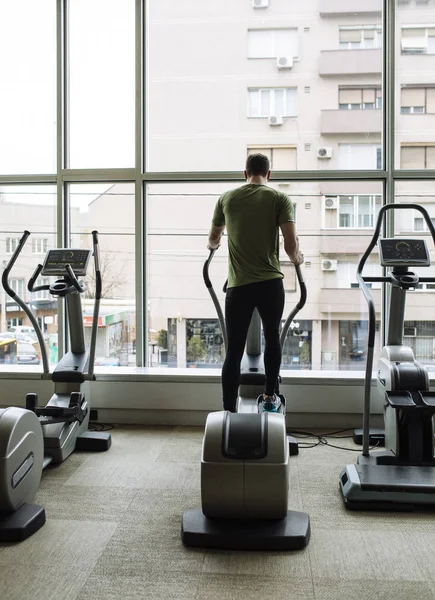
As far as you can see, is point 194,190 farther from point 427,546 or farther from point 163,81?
point 427,546

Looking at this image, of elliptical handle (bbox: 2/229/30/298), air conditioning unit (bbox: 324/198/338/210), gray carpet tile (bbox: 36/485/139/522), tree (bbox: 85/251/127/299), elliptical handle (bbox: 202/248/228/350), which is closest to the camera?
gray carpet tile (bbox: 36/485/139/522)

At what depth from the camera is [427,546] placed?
2697 mm

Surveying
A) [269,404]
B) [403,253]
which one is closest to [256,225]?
[403,253]

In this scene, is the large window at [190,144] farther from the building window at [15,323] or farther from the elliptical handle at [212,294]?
the elliptical handle at [212,294]

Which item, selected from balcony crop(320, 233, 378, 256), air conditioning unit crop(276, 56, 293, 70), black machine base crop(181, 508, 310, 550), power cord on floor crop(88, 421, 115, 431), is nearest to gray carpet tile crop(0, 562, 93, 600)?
black machine base crop(181, 508, 310, 550)

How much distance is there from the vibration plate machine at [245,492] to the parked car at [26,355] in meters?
3.04

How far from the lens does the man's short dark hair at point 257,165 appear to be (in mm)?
3783

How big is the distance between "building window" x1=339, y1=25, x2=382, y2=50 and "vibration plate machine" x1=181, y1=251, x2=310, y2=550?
3.54 m

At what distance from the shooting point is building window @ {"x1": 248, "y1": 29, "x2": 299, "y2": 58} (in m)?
4.92

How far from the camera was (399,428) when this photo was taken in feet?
11.2

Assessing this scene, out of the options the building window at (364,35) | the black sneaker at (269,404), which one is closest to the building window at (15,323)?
the black sneaker at (269,404)

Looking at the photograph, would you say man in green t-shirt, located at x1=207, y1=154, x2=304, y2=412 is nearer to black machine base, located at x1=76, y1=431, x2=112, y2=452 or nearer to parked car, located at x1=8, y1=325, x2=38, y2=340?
black machine base, located at x1=76, y1=431, x2=112, y2=452

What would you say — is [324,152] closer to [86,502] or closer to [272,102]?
[272,102]

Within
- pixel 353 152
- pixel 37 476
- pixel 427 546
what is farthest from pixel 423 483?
pixel 353 152
